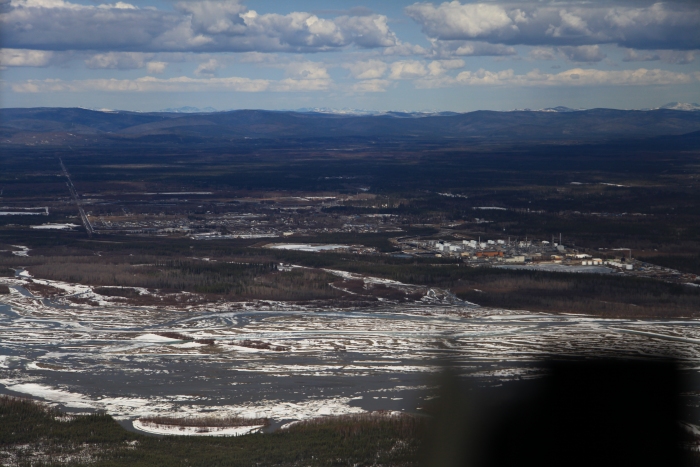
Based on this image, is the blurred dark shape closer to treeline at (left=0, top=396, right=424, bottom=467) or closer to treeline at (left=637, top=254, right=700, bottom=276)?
treeline at (left=0, top=396, right=424, bottom=467)

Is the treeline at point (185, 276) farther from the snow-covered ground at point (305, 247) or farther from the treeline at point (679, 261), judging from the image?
the treeline at point (679, 261)

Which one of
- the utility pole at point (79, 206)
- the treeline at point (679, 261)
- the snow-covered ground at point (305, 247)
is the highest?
the treeline at point (679, 261)

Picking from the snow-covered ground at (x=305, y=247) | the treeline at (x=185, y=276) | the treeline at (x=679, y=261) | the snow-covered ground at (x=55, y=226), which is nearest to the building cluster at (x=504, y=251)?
the treeline at (x=679, y=261)

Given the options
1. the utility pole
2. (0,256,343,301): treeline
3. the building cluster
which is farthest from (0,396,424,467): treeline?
the utility pole

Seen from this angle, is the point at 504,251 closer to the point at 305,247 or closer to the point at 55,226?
the point at 305,247

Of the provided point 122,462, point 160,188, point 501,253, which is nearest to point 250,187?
point 160,188

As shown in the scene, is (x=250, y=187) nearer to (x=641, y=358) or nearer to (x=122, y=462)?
(x=641, y=358)
